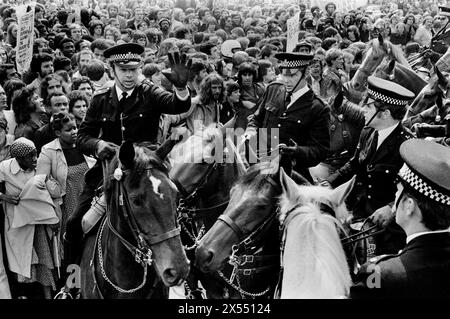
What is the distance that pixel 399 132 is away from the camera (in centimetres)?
635

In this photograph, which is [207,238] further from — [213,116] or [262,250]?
[213,116]

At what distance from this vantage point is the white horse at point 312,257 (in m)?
3.57

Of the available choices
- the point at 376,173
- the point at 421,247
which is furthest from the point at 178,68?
the point at 421,247

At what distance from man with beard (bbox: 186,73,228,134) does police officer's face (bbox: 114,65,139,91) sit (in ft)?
9.77

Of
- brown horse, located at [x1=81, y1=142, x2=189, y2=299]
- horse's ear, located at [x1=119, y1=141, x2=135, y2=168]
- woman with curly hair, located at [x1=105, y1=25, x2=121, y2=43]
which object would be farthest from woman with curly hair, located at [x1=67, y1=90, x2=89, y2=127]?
woman with curly hair, located at [x1=105, y1=25, x2=121, y2=43]

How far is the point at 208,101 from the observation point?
9727mm

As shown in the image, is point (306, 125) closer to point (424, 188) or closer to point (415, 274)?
point (424, 188)

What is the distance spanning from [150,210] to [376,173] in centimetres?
225

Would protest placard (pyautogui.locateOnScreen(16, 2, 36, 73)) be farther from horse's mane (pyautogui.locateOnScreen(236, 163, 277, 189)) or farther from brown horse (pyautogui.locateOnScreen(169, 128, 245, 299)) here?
horse's mane (pyautogui.locateOnScreen(236, 163, 277, 189))

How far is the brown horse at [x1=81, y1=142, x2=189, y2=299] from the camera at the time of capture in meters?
5.08

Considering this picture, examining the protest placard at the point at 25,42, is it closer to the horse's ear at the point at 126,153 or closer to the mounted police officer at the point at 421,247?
the horse's ear at the point at 126,153

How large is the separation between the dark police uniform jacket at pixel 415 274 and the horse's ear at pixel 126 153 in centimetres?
216

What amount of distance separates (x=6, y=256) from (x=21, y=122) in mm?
2088

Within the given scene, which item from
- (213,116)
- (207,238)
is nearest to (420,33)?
(213,116)
